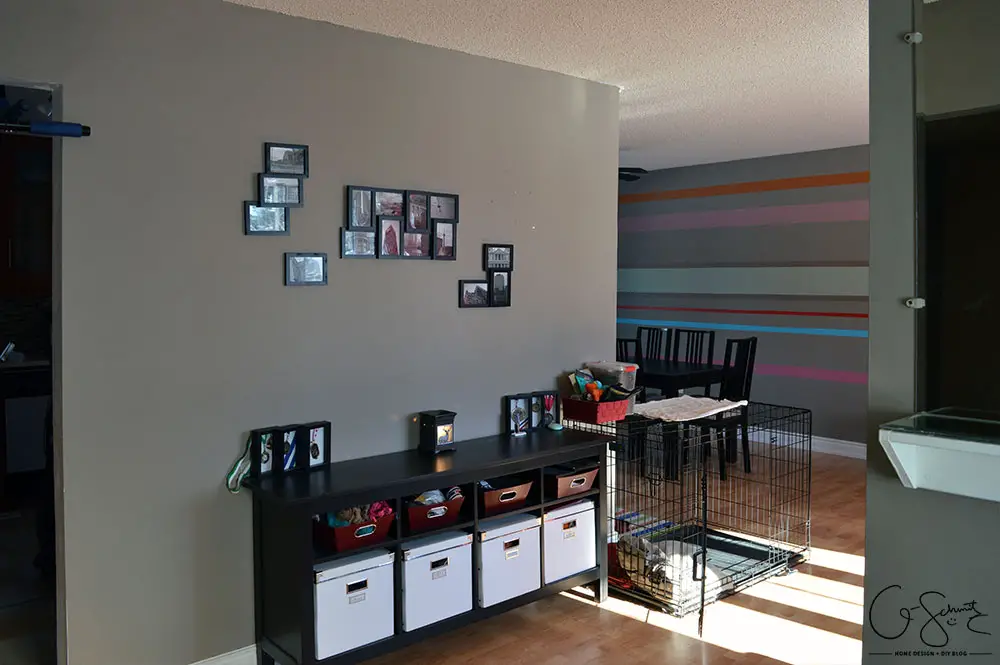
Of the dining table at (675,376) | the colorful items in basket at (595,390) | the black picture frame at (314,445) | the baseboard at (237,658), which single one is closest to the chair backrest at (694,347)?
the dining table at (675,376)

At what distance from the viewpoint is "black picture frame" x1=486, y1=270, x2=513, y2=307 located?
138 inches

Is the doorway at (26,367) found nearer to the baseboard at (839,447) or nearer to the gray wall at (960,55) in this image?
the gray wall at (960,55)

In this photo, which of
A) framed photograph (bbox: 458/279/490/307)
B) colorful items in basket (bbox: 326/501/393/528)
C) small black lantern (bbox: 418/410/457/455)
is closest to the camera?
colorful items in basket (bbox: 326/501/393/528)

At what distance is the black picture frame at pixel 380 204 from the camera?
309 cm

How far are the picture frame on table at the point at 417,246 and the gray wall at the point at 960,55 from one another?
6.11ft

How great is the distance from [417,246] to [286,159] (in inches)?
25.6

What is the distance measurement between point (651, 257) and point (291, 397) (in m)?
5.02

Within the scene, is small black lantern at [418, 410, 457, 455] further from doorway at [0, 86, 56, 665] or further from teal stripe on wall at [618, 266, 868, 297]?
teal stripe on wall at [618, 266, 868, 297]

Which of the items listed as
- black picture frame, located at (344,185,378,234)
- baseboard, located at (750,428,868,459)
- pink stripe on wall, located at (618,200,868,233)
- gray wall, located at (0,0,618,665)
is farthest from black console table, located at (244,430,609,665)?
pink stripe on wall, located at (618,200,868,233)

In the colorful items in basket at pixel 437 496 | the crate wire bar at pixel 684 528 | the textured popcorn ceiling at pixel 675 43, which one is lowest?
the crate wire bar at pixel 684 528

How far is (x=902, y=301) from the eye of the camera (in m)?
2.15

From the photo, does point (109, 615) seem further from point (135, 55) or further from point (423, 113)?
point (423, 113)

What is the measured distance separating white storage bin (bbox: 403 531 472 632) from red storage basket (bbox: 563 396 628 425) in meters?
0.93

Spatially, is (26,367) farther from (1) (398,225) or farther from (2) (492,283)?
(2) (492,283)
